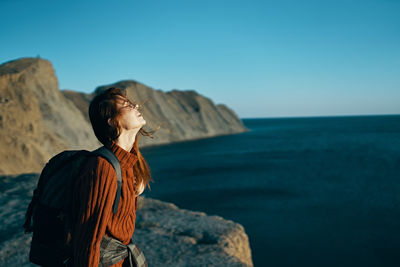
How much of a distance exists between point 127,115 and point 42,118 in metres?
27.0

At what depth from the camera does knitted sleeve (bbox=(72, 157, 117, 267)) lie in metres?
1.31

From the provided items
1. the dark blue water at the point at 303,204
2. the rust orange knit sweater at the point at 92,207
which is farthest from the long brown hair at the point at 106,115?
the dark blue water at the point at 303,204

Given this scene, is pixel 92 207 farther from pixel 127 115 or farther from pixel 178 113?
pixel 178 113

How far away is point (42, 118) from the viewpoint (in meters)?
25.2

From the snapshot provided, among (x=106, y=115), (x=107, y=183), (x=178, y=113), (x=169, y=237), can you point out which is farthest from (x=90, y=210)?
(x=178, y=113)

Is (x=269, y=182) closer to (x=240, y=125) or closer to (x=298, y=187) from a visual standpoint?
(x=298, y=187)

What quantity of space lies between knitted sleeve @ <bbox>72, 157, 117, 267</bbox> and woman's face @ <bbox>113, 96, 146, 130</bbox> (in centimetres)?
31

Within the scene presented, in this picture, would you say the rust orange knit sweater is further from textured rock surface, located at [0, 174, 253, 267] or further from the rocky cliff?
textured rock surface, located at [0, 174, 253, 267]

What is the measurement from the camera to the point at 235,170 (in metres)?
23.2

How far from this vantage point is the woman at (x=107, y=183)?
131 centimetres

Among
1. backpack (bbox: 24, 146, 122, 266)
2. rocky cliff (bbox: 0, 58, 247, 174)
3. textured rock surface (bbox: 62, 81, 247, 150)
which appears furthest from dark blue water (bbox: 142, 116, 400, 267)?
textured rock surface (bbox: 62, 81, 247, 150)

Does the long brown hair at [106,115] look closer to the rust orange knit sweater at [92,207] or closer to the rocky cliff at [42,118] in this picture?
the rust orange knit sweater at [92,207]

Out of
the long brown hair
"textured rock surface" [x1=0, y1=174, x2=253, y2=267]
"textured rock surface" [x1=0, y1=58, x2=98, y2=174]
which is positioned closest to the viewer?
the long brown hair

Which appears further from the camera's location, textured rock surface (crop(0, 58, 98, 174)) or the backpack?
textured rock surface (crop(0, 58, 98, 174))
